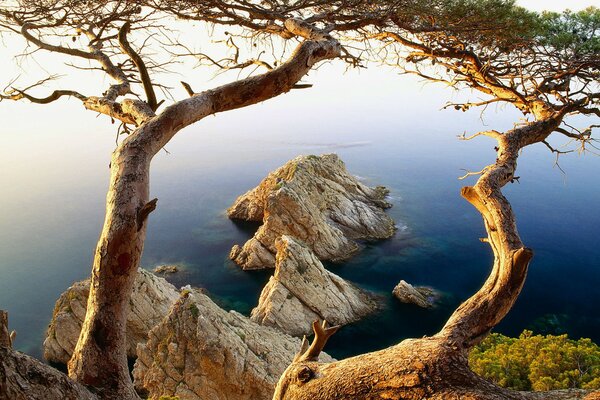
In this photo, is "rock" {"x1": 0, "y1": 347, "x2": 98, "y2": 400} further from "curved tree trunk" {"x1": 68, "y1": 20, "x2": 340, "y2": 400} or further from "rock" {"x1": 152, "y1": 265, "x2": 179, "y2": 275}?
"rock" {"x1": 152, "y1": 265, "x2": 179, "y2": 275}

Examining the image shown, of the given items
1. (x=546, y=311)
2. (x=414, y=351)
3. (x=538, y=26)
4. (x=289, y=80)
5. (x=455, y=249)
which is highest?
(x=538, y=26)

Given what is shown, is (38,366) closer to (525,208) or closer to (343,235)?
(343,235)

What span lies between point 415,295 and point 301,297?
25.5 ft

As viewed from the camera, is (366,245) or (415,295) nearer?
(415,295)

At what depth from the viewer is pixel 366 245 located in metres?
32.1

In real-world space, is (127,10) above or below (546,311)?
above

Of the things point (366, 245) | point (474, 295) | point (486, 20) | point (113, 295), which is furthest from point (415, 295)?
point (113, 295)

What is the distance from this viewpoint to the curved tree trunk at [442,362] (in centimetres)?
216

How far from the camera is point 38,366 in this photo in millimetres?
1914

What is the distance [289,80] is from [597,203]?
54.1m

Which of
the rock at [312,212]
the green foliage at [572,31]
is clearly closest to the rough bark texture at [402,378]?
the green foliage at [572,31]

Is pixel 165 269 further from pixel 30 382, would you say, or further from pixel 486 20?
pixel 30 382

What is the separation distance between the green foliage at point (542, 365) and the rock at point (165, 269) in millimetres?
22075

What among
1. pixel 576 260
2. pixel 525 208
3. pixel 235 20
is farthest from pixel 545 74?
pixel 525 208
